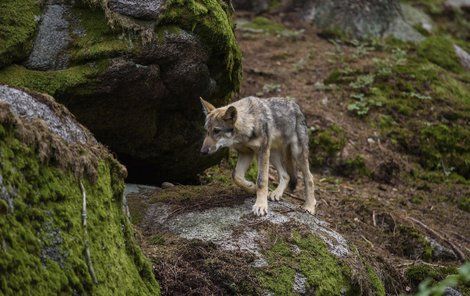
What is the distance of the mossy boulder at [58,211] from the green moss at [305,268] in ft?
4.81

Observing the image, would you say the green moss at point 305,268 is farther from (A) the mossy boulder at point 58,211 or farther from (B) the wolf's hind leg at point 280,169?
(B) the wolf's hind leg at point 280,169

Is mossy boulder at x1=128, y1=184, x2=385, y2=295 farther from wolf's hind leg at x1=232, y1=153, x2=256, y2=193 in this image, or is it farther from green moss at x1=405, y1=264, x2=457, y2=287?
green moss at x1=405, y1=264, x2=457, y2=287

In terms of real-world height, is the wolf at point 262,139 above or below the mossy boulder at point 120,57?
below

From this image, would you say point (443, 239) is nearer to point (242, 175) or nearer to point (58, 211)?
point (242, 175)

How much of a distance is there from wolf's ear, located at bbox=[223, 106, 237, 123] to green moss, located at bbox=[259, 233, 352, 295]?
1.78 m

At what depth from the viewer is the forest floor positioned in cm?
1048

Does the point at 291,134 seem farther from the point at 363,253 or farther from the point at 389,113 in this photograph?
Result: the point at 389,113

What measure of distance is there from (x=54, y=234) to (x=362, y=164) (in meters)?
9.65

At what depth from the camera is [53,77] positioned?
26.0ft

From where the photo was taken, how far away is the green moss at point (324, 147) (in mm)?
13594

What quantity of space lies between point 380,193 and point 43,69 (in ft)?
24.0

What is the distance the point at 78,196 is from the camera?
5328 mm

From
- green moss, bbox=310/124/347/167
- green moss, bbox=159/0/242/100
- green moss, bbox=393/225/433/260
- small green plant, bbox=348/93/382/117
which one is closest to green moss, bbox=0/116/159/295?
green moss, bbox=159/0/242/100

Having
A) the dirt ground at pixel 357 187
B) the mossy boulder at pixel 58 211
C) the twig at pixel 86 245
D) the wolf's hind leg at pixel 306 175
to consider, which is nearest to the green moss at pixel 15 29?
the mossy boulder at pixel 58 211
